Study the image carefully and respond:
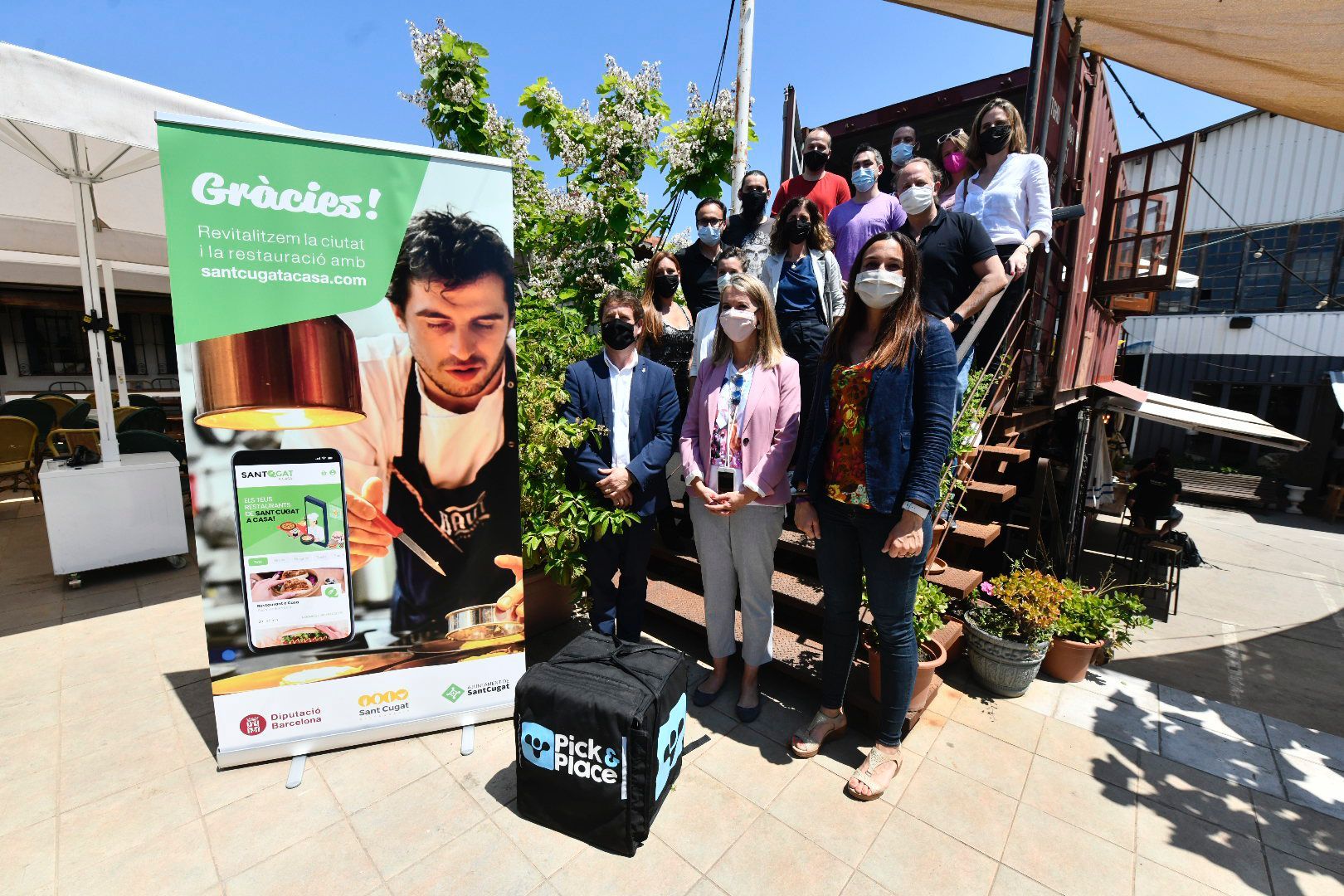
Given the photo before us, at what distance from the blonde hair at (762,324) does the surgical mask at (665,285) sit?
3.17 feet

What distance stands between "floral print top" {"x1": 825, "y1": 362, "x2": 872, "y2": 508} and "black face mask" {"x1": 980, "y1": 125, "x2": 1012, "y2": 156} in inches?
90.1

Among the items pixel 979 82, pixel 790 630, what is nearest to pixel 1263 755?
pixel 790 630

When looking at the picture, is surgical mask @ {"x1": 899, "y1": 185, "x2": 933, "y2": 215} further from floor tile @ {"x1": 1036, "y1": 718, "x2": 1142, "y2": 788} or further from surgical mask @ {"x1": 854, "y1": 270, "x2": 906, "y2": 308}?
floor tile @ {"x1": 1036, "y1": 718, "x2": 1142, "y2": 788}

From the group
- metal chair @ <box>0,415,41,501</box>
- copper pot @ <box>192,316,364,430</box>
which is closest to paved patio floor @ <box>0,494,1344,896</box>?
copper pot @ <box>192,316,364,430</box>

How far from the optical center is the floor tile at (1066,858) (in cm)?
188

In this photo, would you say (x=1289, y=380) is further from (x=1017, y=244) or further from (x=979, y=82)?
(x=1017, y=244)

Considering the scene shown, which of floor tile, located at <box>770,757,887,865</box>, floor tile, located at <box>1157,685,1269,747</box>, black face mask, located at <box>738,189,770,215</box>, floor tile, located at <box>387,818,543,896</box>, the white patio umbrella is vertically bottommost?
floor tile, located at <box>1157,685,1269,747</box>

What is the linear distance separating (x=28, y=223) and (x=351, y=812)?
750 cm

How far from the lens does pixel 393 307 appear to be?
88.3 inches

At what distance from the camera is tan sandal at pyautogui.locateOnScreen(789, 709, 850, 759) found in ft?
8.04

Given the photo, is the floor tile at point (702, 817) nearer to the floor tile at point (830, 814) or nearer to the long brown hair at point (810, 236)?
the floor tile at point (830, 814)

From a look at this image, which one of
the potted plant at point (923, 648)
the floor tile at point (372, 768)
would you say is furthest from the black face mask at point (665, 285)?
the floor tile at point (372, 768)

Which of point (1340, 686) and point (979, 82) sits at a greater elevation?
point (979, 82)

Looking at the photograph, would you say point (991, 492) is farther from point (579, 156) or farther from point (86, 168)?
point (86, 168)
